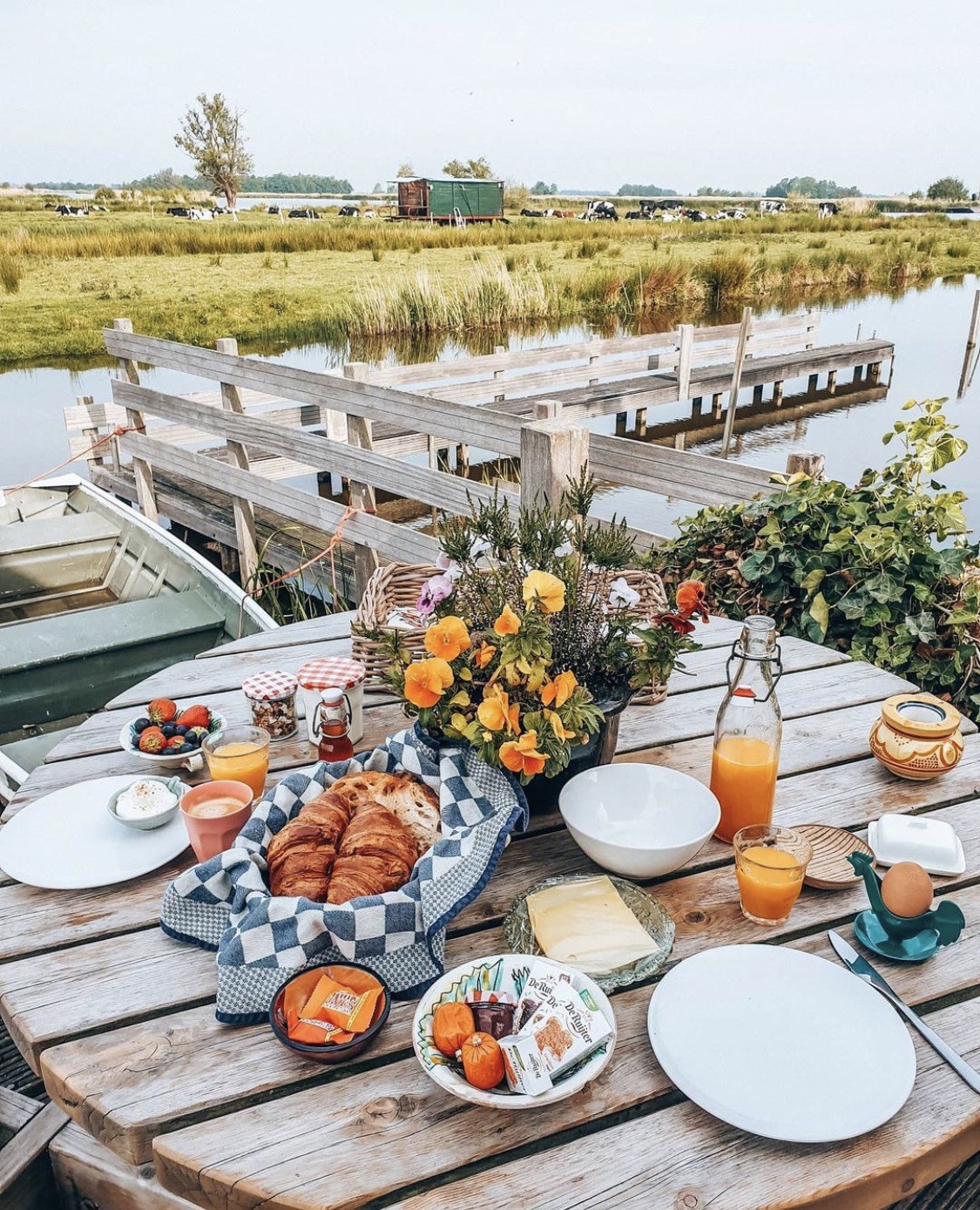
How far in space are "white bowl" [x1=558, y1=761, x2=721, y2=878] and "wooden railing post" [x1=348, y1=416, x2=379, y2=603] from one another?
3.37 meters

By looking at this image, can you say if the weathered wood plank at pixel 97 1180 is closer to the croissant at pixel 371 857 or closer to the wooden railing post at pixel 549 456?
the croissant at pixel 371 857

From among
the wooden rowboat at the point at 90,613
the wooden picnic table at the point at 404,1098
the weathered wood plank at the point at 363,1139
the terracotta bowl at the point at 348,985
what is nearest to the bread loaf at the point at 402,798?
the wooden picnic table at the point at 404,1098

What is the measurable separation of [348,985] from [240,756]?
552 millimetres

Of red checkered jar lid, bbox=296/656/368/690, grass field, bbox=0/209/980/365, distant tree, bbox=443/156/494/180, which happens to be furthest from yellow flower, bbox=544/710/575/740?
distant tree, bbox=443/156/494/180

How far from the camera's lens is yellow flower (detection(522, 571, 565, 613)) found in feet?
4.06

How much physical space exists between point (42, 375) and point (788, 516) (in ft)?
48.2

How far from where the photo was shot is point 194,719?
5.89 feet

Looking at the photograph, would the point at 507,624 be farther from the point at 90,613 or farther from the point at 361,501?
the point at 361,501

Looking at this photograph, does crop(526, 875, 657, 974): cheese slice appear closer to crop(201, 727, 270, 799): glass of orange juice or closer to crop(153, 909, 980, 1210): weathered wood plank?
crop(153, 909, 980, 1210): weathered wood plank

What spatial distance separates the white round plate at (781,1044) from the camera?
3.29 ft

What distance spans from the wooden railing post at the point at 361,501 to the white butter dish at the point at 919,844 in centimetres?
357

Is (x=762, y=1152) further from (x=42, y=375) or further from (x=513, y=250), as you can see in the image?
(x=513, y=250)

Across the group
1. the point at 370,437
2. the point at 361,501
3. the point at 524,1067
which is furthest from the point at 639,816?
the point at 370,437

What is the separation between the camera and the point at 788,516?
10.6 ft
